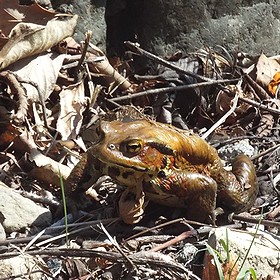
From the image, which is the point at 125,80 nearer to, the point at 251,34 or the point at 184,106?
the point at 184,106

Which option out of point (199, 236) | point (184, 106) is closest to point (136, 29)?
point (184, 106)

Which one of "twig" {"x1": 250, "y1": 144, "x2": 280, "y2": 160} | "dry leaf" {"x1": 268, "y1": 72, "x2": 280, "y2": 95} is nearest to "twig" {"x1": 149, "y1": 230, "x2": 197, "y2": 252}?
"twig" {"x1": 250, "y1": 144, "x2": 280, "y2": 160}

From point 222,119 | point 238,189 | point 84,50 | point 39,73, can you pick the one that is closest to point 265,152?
point 222,119

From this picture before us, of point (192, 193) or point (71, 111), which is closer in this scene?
point (192, 193)

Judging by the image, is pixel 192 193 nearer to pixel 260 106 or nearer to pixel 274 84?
Answer: pixel 260 106

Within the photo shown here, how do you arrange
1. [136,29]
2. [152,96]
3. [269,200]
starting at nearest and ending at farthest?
[269,200]
[152,96]
[136,29]

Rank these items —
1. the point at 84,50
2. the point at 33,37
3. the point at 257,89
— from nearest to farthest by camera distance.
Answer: the point at 33,37, the point at 84,50, the point at 257,89
